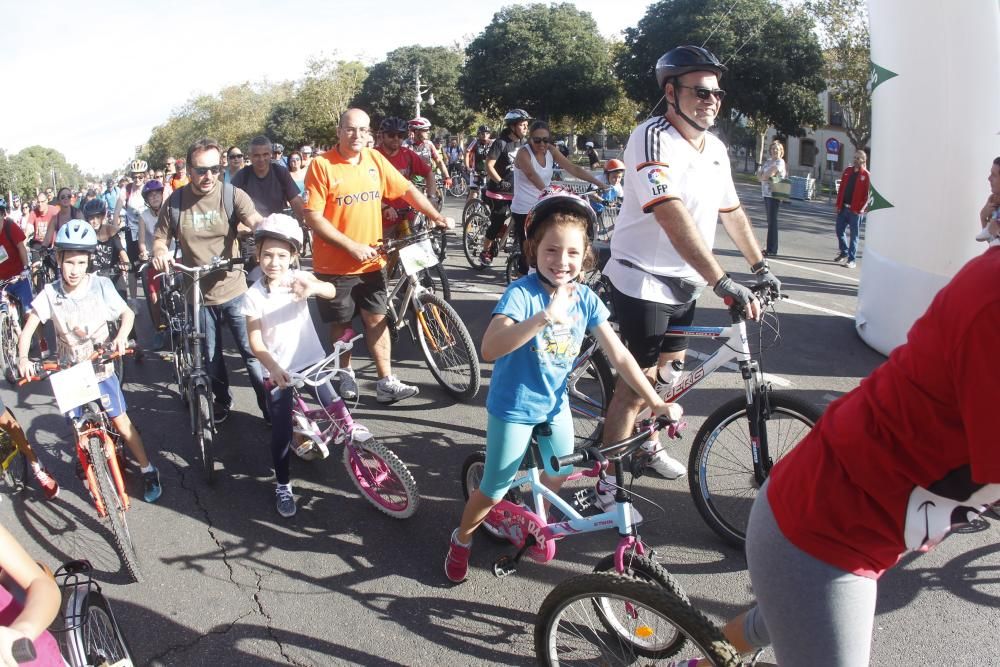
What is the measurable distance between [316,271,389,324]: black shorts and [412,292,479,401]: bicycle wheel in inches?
13.4

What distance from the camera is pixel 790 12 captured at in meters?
34.9

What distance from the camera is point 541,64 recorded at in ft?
159

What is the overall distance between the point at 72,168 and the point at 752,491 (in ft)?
653

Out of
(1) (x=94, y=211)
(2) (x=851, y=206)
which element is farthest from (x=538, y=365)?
(2) (x=851, y=206)

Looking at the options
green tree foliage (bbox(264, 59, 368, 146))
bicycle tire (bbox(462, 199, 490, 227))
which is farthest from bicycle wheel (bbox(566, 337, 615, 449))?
green tree foliage (bbox(264, 59, 368, 146))

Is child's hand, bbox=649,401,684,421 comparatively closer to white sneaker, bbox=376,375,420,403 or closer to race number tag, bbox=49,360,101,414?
race number tag, bbox=49,360,101,414

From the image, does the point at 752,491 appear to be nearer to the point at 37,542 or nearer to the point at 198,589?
the point at 198,589

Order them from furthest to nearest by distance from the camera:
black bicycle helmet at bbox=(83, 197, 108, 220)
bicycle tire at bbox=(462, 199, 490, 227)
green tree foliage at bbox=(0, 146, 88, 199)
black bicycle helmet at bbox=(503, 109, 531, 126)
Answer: green tree foliage at bbox=(0, 146, 88, 199) → bicycle tire at bbox=(462, 199, 490, 227) → black bicycle helmet at bbox=(83, 197, 108, 220) → black bicycle helmet at bbox=(503, 109, 531, 126)

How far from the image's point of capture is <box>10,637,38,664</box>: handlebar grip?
5.18 feet

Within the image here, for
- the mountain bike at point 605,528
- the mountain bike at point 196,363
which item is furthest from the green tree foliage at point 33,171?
the mountain bike at point 605,528

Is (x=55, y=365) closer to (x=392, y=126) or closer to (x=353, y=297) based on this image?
(x=353, y=297)

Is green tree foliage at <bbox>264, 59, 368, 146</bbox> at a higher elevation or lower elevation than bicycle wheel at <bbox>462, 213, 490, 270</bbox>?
higher

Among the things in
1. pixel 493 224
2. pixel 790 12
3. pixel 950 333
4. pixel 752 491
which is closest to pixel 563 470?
pixel 752 491

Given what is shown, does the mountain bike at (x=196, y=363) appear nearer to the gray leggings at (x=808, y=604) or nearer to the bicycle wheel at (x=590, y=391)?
the bicycle wheel at (x=590, y=391)
